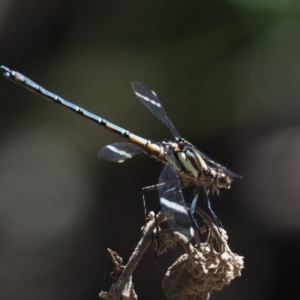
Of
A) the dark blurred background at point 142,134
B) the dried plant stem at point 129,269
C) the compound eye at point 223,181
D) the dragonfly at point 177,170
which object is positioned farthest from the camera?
the dark blurred background at point 142,134

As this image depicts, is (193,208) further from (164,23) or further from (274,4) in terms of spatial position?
(164,23)

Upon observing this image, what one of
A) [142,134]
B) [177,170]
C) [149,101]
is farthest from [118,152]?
[142,134]

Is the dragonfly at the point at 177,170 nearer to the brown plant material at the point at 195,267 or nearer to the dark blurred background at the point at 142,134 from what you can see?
the brown plant material at the point at 195,267

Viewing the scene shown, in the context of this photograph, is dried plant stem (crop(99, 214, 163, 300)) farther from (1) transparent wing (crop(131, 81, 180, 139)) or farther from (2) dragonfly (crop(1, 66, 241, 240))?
(1) transparent wing (crop(131, 81, 180, 139))

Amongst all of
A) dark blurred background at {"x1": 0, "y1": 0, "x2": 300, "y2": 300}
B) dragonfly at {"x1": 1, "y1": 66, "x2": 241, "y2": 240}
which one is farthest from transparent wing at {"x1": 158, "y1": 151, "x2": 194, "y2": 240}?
dark blurred background at {"x1": 0, "y1": 0, "x2": 300, "y2": 300}

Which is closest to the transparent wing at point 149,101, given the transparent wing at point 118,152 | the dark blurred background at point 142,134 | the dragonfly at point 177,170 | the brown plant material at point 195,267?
the dragonfly at point 177,170

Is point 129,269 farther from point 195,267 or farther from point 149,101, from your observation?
point 149,101
